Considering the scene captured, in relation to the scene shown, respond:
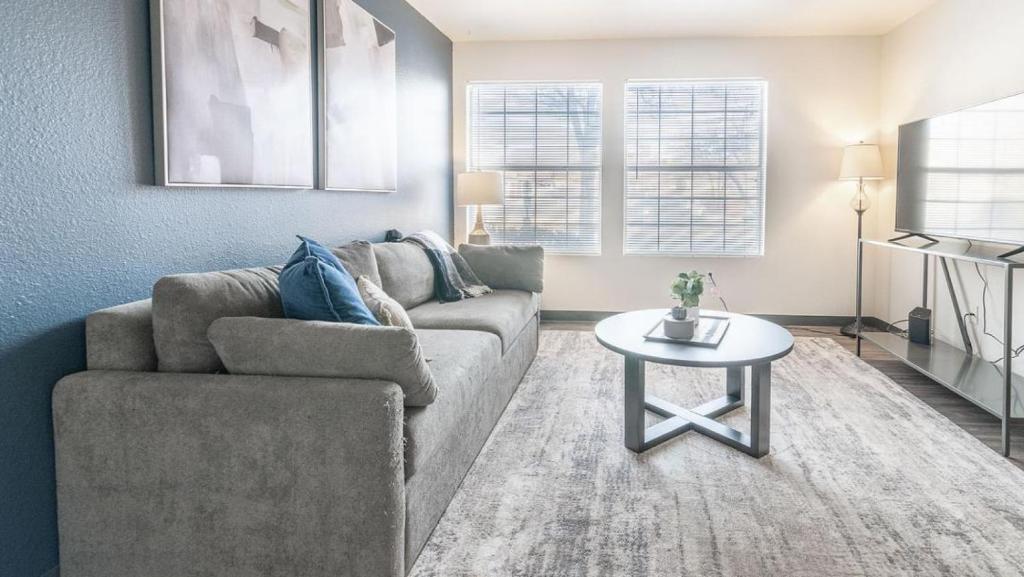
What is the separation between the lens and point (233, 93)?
2744 mm

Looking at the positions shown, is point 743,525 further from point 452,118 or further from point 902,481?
point 452,118

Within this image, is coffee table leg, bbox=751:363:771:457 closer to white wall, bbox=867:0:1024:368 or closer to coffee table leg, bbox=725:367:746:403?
coffee table leg, bbox=725:367:746:403

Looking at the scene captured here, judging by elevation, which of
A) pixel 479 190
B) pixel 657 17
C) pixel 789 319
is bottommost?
pixel 789 319

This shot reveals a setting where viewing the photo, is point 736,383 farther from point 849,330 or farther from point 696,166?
point 696,166

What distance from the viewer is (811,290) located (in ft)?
19.4

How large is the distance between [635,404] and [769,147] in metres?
3.62

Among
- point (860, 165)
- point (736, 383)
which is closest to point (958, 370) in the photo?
point (736, 383)

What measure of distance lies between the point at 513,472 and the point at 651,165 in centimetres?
→ 382

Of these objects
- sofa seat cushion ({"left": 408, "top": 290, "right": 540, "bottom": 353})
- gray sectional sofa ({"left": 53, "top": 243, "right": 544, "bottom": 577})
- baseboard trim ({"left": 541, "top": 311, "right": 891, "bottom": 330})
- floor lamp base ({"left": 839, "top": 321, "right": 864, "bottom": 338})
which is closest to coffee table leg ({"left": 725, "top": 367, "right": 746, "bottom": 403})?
sofa seat cushion ({"left": 408, "top": 290, "right": 540, "bottom": 353})

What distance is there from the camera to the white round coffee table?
2805 millimetres

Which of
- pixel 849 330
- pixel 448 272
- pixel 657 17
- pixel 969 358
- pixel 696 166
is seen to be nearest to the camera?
pixel 969 358

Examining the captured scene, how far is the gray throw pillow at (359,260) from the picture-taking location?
3.10m

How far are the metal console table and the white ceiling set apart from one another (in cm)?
165

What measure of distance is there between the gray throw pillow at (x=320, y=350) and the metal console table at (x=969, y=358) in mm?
2461
